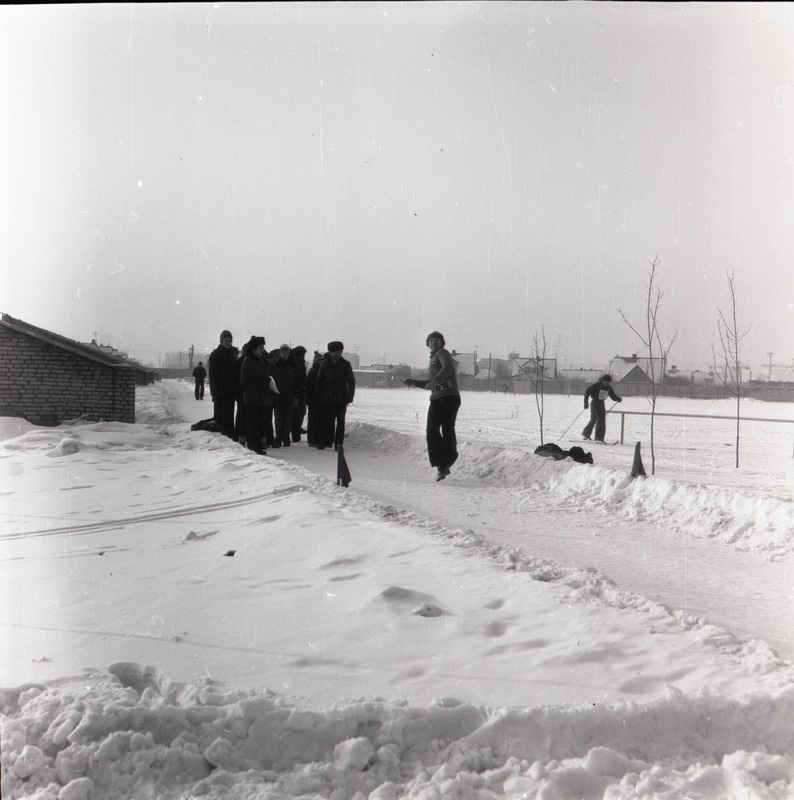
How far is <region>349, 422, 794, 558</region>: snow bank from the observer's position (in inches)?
248

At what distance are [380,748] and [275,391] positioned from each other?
876 cm

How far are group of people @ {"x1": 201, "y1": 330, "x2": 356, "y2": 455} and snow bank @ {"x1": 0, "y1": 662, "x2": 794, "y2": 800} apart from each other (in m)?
7.78

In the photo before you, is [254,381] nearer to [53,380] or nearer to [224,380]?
[224,380]

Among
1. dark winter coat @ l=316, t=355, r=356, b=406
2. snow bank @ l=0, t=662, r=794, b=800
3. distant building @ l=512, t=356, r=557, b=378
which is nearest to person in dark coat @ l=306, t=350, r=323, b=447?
dark winter coat @ l=316, t=355, r=356, b=406

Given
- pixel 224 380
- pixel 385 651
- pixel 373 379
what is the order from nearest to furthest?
1. pixel 385 651
2. pixel 224 380
3. pixel 373 379

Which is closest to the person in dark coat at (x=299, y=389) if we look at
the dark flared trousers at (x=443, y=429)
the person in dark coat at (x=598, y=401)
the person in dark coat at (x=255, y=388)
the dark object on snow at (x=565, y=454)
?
the person in dark coat at (x=255, y=388)

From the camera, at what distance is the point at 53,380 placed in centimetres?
1428

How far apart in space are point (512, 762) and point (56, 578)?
3497 millimetres

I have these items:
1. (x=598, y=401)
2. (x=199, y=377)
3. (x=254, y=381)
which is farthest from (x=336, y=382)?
(x=199, y=377)

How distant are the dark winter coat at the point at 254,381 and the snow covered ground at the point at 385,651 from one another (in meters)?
3.53

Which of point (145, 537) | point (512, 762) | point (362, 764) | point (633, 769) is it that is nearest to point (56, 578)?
point (145, 537)

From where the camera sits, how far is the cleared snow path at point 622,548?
4.40m

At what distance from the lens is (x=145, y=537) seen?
5.80 m

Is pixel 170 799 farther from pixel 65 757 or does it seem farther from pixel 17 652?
Result: pixel 17 652
